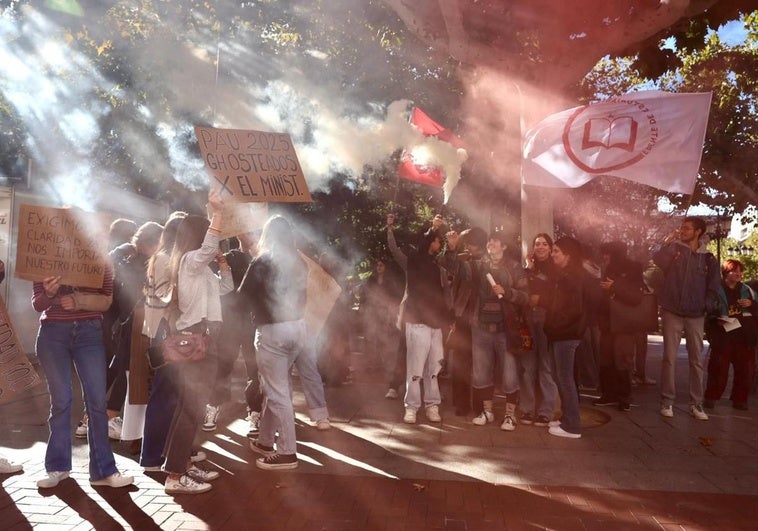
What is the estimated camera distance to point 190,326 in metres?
4.34

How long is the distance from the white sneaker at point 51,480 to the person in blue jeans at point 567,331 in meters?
3.98

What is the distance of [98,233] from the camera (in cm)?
442

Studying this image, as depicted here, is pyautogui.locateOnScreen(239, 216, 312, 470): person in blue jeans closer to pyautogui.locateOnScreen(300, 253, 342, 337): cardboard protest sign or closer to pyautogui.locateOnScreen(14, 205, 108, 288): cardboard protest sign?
pyautogui.locateOnScreen(300, 253, 342, 337): cardboard protest sign

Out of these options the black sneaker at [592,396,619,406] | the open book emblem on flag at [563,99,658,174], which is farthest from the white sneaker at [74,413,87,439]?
the black sneaker at [592,396,619,406]

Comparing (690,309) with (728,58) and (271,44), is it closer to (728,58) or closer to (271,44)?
(271,44)

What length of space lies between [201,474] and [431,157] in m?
4.14

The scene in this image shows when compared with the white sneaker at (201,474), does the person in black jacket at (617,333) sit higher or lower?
higher

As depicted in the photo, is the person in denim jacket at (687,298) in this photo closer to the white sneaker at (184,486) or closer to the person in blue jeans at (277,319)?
the person in blue jeans at (277,319)

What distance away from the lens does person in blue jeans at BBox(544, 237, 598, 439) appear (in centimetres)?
590

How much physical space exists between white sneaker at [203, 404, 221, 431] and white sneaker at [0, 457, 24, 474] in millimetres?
1633

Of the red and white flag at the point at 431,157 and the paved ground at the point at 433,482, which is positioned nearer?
the paved ground at the point at 433,482

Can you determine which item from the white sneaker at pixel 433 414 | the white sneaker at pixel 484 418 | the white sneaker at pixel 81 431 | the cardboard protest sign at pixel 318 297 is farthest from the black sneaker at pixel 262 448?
the white sneaker at pixel 484 418

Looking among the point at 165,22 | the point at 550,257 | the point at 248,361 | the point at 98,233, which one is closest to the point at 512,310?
the point at 550,257

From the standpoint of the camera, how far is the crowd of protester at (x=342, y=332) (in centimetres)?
435
